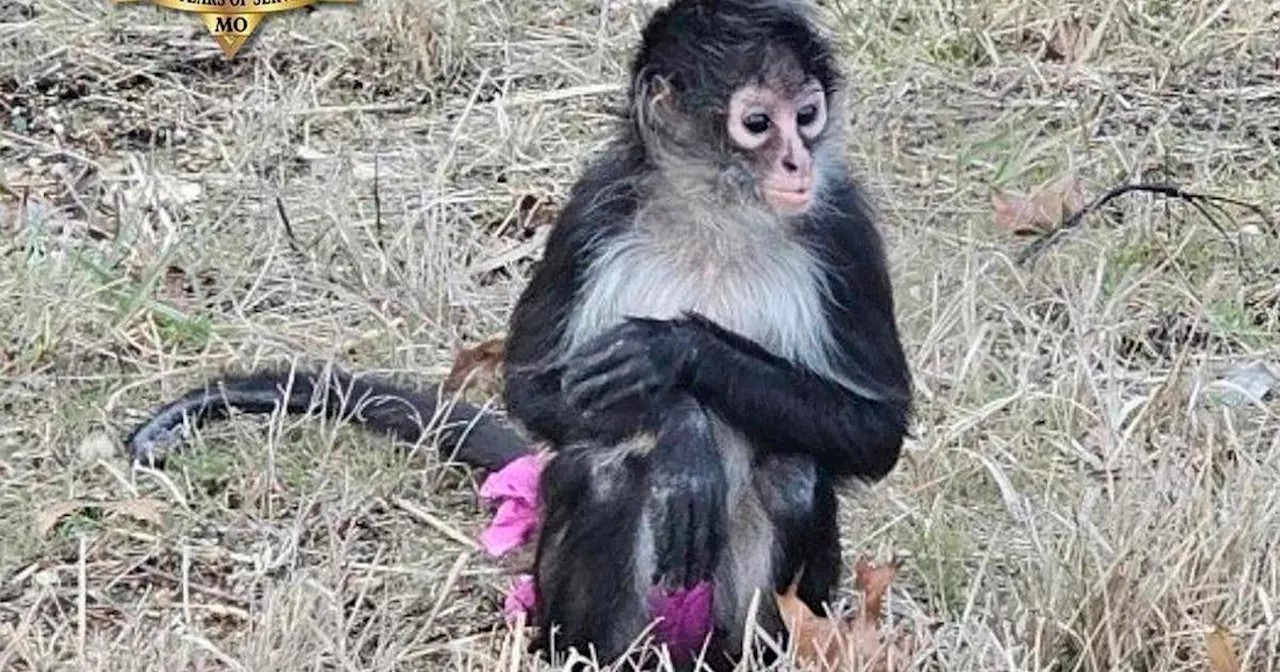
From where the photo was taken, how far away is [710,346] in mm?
3400

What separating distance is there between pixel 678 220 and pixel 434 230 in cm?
125

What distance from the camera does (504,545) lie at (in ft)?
12.6

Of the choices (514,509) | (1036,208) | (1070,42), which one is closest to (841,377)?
(514,509)

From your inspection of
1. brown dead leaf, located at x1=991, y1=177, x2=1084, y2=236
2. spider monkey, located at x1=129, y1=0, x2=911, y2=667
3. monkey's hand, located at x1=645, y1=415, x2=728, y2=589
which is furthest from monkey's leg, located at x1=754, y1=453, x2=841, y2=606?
brown dead leaf, located at x1=991, y1=177, x2=1084, y2=236

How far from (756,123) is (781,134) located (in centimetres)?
4

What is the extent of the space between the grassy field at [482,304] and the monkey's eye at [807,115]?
59 cm

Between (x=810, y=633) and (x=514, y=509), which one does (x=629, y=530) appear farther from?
(x=514, y=509)

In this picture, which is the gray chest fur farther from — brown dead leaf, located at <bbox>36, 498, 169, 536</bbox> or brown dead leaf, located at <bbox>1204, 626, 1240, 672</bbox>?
brown dead leaf, located at <bbox>36, 498, 169, 536</bbox>

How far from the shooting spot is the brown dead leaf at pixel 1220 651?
11.1ft

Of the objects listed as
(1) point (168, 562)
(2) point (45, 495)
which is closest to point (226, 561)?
(1) point (168, 562)

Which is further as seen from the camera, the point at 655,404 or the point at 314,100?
the point at 314,100

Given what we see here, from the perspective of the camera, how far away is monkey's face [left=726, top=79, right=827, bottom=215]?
3469 millimetres

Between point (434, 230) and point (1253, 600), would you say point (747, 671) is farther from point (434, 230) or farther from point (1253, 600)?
point (434, 230)

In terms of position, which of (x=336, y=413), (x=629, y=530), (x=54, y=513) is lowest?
(x=54, y=513)
